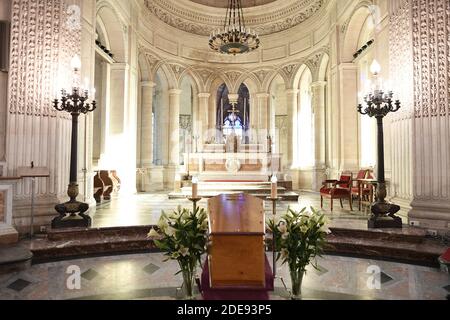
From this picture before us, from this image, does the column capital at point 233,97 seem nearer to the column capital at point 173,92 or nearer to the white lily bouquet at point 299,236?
the column capital at point 173,92

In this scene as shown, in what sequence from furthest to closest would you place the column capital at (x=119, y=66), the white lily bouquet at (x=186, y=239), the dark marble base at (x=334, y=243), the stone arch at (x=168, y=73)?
the stone arch at (x=168, y=73), the column capital at (x=119, y=66), the dark marble base at (x=334, y=243), the white lily bouquet at (x=186, y=239)

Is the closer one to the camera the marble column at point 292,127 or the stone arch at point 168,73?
the stone arch at point 168,73

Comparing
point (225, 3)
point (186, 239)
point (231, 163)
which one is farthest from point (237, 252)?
point (225, 3)

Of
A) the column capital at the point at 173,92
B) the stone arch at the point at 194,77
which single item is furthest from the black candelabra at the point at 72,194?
the stone arch at the point at 194,77

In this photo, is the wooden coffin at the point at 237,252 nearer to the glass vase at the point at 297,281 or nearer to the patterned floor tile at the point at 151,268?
the glass vase at the point at 297,281

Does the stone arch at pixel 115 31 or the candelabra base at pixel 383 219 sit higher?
the stone arch at pixel 115 31

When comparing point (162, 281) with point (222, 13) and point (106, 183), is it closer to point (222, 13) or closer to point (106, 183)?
point (106, 183)

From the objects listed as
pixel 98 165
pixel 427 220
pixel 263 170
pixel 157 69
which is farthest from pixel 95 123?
pixel 427 220

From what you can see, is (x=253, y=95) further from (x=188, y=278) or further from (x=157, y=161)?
(x=188, y=278)

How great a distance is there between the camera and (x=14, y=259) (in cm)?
387

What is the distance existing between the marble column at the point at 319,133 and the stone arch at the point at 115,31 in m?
6.97

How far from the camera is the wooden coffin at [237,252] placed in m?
2.35

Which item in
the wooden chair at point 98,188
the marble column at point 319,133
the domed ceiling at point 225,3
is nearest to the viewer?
the wooden chair at point 98,188

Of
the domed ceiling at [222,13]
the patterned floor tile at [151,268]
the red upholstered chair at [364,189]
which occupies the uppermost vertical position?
the domed ceiling at [222,13]
